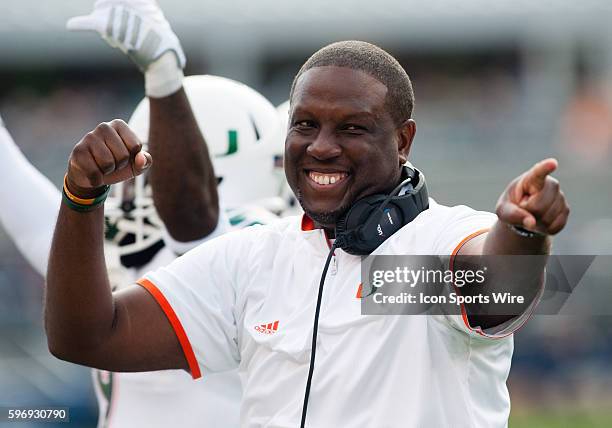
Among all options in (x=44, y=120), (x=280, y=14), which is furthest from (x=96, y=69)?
(x=280, y=14)

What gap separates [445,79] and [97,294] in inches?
450

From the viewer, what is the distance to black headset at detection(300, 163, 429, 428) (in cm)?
201

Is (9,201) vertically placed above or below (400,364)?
below

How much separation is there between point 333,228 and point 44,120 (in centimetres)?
1017

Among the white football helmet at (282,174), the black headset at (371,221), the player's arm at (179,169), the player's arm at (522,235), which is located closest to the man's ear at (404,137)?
the black headset at (371,221)

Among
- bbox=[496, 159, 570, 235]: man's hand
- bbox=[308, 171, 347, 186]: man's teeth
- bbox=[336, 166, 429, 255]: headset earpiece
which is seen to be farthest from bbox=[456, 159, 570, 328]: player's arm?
bbox=[308, 171, 347, 186]: man's teeth

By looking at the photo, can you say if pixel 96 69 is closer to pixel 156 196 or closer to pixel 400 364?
pixel 156 196

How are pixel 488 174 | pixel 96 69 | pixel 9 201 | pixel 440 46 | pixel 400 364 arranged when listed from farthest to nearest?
pixel 440 46 < pixel 96 69 < pixel 488 174 < pixel 9 201 < pixel 400 364

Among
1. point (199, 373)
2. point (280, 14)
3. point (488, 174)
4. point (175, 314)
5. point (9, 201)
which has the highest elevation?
point (175, 314)

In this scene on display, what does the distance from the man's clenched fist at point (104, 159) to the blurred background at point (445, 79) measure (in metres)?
8.01

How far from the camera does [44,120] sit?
1179 cm

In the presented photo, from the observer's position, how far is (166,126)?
3123mm

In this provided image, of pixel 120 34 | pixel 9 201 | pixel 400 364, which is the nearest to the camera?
pixel 400 364

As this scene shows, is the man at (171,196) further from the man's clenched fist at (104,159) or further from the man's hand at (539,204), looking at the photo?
the man's hand at (539,204)
